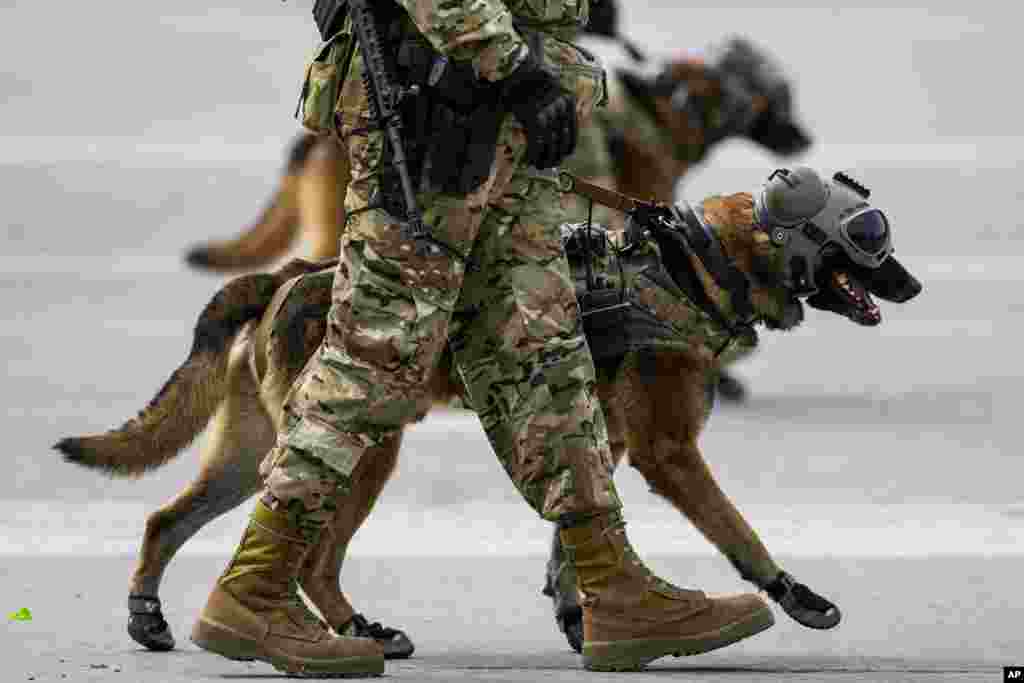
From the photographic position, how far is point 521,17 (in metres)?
5.59

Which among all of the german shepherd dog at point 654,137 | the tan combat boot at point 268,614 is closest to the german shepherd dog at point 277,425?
the tan combat boot at point 268,614

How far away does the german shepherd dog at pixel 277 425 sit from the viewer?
629cm

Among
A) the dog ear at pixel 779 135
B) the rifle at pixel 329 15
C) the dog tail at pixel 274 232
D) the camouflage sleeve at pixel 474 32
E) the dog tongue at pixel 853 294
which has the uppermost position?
the camouflage sleeve at pixel 474 32

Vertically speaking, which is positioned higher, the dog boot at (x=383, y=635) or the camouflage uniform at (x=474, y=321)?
the camouflage uniform at (x=474, y=321)

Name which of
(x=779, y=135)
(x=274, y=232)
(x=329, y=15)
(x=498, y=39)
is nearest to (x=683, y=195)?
(x=779, y=135)

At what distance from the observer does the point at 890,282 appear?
6.68m

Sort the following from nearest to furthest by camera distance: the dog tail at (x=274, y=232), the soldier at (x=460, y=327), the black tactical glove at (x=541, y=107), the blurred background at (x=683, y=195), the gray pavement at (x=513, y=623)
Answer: the black tactical glove at (x=541, y=107) < the soldier at (x=460, y=327) < the gray pavement at (x=513, y=623) < the blurred background at (x=683, y=195) < the dog tail at (x=274, y=232)

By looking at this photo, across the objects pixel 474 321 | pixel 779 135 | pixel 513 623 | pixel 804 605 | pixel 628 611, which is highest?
pixel 474 321

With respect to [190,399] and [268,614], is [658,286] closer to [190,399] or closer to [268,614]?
[190,399]

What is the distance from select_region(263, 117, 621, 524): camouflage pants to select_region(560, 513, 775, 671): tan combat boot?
0.30ft

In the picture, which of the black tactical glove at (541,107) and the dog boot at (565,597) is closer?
the black tactical glove at (541,107)

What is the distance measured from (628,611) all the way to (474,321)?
71 cm

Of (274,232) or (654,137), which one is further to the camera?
(654,137)

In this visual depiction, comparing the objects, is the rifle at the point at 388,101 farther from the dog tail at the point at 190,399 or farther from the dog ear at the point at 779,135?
the dog ear at the point at 779,135
